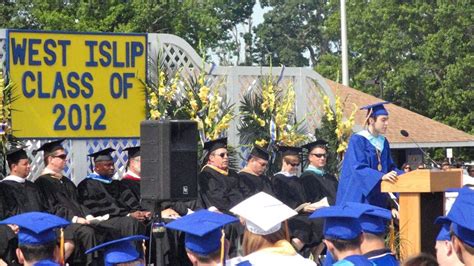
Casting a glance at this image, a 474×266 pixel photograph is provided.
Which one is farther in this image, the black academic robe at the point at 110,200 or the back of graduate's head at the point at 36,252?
the black academic robe at the point at 110,200

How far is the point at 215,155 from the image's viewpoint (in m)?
14.2

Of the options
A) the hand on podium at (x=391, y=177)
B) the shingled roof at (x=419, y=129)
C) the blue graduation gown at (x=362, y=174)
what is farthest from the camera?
the shingled roof at (x=419, y=129)

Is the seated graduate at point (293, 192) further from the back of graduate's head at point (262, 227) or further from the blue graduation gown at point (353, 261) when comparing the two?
the blue graduation gown at point (353, 261)

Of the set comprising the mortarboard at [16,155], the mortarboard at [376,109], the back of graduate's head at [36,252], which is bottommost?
A: the back of graduate's head at [36,252]

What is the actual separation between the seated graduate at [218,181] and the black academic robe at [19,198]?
224cm

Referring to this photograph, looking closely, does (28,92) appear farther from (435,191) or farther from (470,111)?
(470,111)

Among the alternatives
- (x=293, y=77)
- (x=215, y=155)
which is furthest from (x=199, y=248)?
(x=293, y=77)

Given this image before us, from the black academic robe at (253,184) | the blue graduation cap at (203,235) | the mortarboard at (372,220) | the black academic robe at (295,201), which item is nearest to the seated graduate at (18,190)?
the black academic robe at (253,184)

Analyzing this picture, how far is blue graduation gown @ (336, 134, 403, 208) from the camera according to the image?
11.0 meters

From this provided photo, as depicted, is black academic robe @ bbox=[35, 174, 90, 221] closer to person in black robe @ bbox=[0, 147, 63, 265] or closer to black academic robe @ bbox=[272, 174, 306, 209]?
person in black robe @ bbox=[0, 147, 63, 265]

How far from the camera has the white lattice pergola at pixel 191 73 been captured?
49.0 ft

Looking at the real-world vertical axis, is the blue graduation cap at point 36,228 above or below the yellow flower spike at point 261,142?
below

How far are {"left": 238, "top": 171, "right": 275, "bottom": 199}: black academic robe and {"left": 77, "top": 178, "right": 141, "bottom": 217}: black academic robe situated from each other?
1503mm

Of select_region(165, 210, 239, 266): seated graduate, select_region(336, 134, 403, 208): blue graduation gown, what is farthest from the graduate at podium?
select_region(165, 210, 239, 266): seated graduate
